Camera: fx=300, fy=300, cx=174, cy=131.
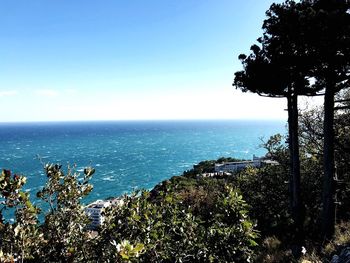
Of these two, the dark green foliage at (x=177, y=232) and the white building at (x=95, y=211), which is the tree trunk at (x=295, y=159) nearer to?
the dark green foliage at (x=177, y=232)

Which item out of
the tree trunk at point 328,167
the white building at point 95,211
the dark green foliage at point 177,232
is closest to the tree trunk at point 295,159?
the tree trunk at point 328,167

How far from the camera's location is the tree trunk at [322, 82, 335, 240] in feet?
39.3

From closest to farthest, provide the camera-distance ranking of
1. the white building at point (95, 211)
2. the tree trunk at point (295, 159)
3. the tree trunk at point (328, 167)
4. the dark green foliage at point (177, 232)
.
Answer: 1. the dark green foliage at point (177, 232)
2. the white building at point (95, 211)
3. the tree trunk at point (328, 167)
4. the tree trunk at point (295, 159)

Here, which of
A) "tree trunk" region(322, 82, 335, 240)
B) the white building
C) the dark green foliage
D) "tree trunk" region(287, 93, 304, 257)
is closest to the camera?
the dark green foliage

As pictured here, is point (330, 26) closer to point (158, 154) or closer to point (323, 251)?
point (323, 251)

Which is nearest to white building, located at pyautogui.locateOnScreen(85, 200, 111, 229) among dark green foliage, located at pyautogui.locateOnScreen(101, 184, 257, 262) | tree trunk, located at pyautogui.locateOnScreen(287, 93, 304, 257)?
dark green foliage, located at pyautogui.locateOnScreen(101, 184, 257, 262)

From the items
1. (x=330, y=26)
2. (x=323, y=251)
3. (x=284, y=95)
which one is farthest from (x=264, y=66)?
(x=323, y=251)

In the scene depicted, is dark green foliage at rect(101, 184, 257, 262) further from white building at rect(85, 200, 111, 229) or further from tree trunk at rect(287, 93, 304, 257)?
tree trunk at rect(287, 93, 304, 257)

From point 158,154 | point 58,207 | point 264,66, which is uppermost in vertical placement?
point 264,66

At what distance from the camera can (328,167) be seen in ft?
39.6

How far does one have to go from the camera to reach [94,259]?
4.29m

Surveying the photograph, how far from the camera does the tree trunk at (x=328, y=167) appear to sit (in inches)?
472

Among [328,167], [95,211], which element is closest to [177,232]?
[328,167]

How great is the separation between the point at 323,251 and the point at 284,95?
6965 millimetres
